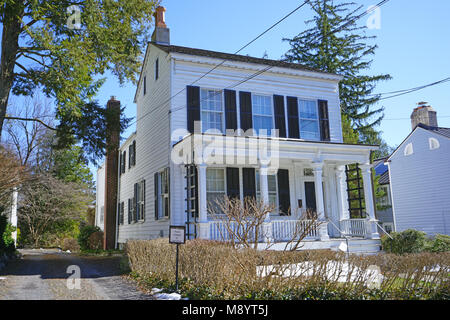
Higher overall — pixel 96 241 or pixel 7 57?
pixel 7 57

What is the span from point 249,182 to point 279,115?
3.25m

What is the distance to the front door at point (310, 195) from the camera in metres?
→ 16.5

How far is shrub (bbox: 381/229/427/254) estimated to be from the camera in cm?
1362

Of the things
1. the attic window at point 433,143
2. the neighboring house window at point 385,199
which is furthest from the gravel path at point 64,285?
the neighboring house window at point 385,199

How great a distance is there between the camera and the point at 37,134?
31641 millimetres

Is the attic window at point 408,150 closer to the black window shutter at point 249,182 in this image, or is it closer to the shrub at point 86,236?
the black window shutter at point 249,182

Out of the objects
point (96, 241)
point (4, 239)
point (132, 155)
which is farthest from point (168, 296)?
point (96, 241)

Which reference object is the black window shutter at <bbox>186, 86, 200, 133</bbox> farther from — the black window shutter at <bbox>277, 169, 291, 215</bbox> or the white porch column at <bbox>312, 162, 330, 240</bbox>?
the white porch column at <bbox>312, 162, 330, 240</bbox>

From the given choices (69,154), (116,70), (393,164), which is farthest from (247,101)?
(69,154)

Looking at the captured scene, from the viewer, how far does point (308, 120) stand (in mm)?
17094

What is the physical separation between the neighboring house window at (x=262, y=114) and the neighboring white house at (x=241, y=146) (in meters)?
0.04

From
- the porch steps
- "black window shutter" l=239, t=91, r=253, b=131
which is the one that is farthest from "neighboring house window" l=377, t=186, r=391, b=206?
"black window shutter" l=239, t=91, r=253, b=131

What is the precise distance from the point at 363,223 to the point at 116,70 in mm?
12574

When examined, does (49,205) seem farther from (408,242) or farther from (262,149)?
(408,242)
